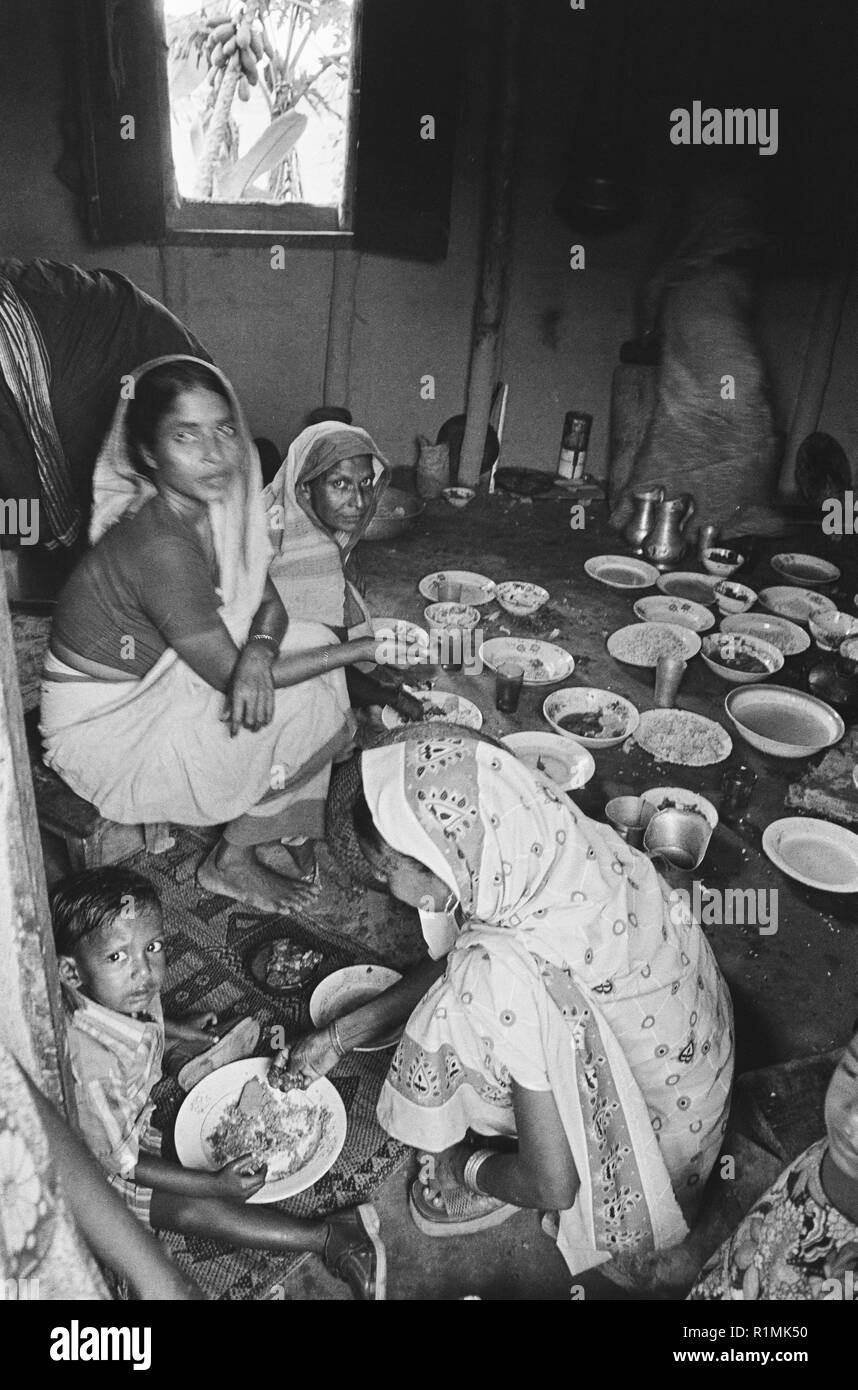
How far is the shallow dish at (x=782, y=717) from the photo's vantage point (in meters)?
3.41

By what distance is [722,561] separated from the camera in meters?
4.45

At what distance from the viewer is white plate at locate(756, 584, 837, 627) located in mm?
4230

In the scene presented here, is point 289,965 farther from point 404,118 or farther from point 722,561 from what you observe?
point 722,561

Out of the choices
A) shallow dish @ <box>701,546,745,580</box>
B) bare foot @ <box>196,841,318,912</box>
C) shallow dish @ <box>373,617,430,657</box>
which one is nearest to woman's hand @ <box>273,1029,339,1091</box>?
bare foot @ <box>196,841,318,912</box>

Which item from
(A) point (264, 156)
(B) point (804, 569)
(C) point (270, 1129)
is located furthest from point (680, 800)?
(A) point (264, 156)

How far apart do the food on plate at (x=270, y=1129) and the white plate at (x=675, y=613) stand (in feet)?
8.17

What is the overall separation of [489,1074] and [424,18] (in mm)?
2258

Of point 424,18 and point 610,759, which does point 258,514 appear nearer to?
point 424,18

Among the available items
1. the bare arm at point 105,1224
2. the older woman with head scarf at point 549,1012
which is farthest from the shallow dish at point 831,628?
the bare arm at point 105,1224

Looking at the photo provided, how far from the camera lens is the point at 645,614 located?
Result: 4055 mm

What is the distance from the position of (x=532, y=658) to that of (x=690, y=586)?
1085mm

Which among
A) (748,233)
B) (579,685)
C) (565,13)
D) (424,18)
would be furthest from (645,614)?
(424,18)

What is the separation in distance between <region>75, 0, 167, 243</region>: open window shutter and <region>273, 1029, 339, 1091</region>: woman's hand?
5.86 feet

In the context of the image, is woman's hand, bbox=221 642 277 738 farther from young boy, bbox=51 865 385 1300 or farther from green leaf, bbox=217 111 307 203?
green leaf, bbox=217 111 307 203
